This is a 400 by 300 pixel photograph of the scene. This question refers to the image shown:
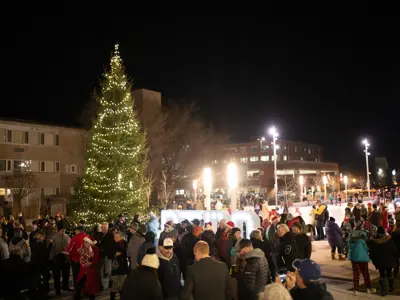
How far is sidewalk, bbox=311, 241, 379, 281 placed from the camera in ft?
38.7

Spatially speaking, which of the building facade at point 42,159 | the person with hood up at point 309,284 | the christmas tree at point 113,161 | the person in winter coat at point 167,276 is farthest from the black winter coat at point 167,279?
the building facade at point 42,159

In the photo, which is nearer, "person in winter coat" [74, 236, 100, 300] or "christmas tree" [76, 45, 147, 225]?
"person in winter coat" [74, 236, 100, 300]

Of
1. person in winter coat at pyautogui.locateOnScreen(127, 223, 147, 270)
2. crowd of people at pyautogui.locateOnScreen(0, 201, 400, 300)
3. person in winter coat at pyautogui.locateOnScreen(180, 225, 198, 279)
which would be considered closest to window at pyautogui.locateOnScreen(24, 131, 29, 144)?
crowd of people at pyautogui.locateOnScreen(0, 201, 400, 300)

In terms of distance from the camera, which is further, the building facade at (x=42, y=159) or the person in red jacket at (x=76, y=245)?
the building facade at (x=42, y=159)

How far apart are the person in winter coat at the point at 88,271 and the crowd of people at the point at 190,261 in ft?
0.08

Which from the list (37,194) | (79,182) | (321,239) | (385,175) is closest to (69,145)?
(37,194)

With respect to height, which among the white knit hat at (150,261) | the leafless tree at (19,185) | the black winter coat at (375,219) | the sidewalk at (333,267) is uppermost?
the leafless tree at (19,185)

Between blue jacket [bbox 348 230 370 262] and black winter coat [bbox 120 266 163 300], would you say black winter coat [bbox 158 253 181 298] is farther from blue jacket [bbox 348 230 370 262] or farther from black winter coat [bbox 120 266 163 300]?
blue jacket [bbox 348 230 370 262]

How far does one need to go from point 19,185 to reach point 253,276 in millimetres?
32973

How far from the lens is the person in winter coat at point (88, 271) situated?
935 cm

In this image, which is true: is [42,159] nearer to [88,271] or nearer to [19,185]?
[19,185]

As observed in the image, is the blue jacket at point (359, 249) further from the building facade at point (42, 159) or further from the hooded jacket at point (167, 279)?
the building facade at point (42, 159)

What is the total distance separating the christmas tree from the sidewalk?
10501mm

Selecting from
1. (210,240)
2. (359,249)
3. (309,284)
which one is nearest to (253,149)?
(359,249)
